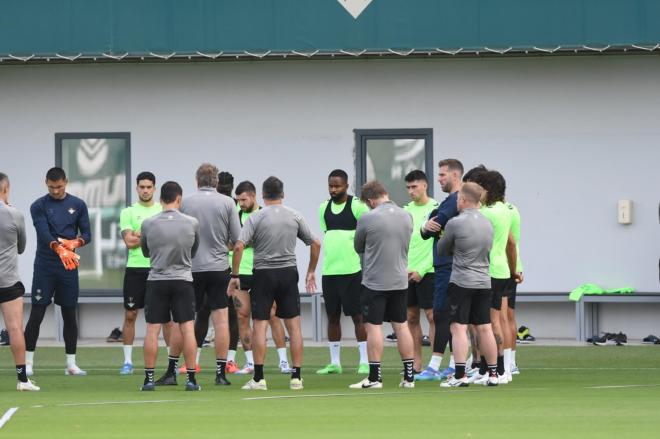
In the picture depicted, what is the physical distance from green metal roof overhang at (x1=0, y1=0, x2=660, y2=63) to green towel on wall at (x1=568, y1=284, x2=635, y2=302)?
131 inches

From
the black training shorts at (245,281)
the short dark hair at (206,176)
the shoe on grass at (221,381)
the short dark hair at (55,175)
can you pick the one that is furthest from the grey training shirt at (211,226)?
the short dark hair at (55,175)

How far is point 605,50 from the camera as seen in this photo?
72.1 feet

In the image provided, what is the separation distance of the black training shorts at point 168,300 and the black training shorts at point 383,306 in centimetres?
174

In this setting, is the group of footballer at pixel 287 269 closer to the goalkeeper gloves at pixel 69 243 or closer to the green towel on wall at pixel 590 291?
the goalkeeper gloves at pixel 69 243

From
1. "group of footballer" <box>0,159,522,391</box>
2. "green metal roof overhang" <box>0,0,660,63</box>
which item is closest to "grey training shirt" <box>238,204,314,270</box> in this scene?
"group of footballer" <box>0,159,522,391</box>

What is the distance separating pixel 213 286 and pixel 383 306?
1.90 meters

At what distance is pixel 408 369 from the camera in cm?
1588

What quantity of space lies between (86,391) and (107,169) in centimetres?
826

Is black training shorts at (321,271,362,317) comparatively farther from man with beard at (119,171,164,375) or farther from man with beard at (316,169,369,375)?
man with beard at (119,171,164,375)

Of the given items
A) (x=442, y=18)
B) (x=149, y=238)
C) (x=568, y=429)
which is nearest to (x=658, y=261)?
(x=442, y=18)

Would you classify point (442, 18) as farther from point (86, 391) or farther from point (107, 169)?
point (86, 391)

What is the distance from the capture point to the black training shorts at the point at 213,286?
54.6 ft

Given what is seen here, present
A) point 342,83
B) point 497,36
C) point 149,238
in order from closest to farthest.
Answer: point 149,238 < point 497,36 < point 342,83

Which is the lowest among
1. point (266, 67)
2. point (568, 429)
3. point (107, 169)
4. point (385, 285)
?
point (568, 429)
